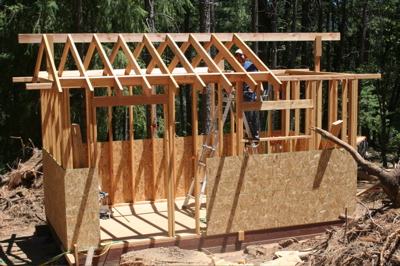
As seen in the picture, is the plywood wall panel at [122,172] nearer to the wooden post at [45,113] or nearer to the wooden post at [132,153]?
the wooden post at [132,153]

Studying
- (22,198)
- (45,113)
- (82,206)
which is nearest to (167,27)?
(22,198)

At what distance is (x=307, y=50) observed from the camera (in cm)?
2216

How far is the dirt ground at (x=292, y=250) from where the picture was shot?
250 inches

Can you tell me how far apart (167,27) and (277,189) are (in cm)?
1233

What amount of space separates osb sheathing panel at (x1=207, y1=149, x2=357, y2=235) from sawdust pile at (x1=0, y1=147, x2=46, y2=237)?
448 cm

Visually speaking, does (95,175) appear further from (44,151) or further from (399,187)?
(399,187)

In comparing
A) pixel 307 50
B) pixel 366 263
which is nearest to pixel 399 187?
pixel 366 263

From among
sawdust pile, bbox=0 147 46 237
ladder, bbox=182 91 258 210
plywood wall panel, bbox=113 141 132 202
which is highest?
ladder, bbox=182 91 258 210

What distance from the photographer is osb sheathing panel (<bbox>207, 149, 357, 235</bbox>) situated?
25.2ft

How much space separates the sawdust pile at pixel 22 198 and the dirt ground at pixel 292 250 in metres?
0.26

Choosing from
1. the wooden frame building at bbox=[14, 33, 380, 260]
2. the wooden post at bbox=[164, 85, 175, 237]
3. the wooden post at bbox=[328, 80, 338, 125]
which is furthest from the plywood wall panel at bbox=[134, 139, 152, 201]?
the wooden post at bbox=[328, 80, 338, 125]

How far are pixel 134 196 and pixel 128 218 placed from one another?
38.3 inches

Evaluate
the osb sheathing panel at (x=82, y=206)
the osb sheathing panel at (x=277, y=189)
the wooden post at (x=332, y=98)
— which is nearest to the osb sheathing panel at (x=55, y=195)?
the osb sheathing panel at (x=82, y=206)

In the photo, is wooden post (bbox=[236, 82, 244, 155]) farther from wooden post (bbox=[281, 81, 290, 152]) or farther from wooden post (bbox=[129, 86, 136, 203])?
wooden post (bbox=[129, 86, 136, 203])
